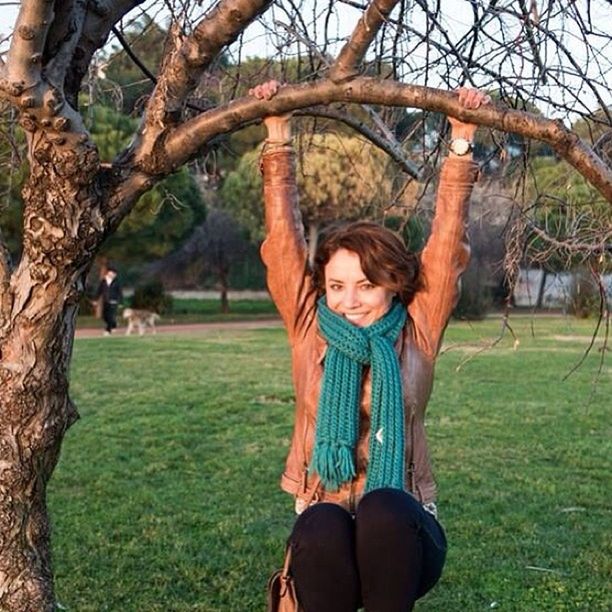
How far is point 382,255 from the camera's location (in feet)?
8.87

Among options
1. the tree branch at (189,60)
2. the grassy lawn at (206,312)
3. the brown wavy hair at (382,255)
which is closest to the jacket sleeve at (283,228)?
the brown wavy hair at (382,255)

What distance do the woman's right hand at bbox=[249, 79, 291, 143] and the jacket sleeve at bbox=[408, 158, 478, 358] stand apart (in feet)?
1.50

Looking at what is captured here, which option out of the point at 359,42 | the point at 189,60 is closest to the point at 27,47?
the point at 189,60

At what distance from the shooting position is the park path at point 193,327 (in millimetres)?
21312

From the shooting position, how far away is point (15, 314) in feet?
8.95

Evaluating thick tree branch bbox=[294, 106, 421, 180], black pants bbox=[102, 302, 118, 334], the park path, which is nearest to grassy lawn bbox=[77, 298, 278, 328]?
the park path

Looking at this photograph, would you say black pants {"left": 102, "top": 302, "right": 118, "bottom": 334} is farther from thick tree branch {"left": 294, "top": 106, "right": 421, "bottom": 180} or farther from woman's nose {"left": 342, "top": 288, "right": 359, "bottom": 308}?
woman's nose {"left": 342, "top": 288, "right": 359, "bottom": 308}

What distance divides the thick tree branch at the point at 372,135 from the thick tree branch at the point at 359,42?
0.60 m

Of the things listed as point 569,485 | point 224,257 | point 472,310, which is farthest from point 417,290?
point 224,257

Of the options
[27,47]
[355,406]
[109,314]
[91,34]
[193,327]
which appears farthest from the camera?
[193,327]

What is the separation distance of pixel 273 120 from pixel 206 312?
1057 inches

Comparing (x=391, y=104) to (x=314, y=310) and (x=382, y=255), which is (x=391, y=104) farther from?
(x=314, y=310)

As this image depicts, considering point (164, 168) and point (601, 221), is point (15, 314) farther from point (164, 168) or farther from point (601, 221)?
point (601, 221)

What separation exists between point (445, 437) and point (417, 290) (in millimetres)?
5810
